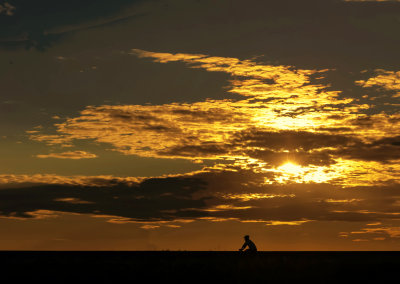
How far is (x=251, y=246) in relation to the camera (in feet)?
114
